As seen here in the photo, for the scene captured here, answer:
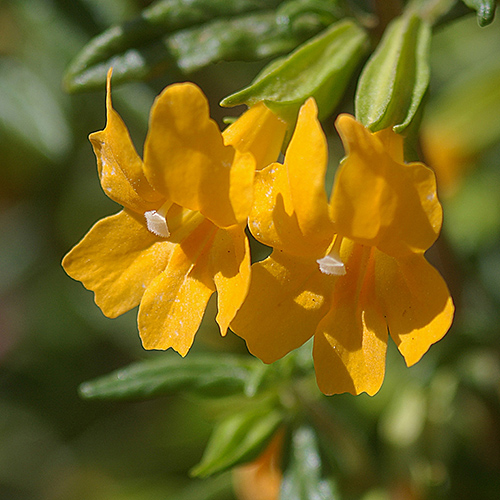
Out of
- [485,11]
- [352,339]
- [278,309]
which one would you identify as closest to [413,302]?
[352,339]

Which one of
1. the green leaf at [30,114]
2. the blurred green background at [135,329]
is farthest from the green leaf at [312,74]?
the green leaf at [30,114]

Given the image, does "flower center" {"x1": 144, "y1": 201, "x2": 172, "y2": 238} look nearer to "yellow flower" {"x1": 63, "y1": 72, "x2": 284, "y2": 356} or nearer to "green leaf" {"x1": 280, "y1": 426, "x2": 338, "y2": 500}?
"yellow flower" {"x1": 63, "y1": 72, "x2": 284, "y2": 356}

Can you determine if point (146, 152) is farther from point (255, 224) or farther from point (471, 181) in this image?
point (471, 181)

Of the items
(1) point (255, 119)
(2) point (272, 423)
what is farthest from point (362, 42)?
(2) point (272, 423)

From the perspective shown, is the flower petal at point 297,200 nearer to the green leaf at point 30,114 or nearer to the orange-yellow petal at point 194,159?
the orange-yellow petal at point 194,159

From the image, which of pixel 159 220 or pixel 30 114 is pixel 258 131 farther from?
pixel 30 114

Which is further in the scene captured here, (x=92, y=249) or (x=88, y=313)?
(x=88, y=313)

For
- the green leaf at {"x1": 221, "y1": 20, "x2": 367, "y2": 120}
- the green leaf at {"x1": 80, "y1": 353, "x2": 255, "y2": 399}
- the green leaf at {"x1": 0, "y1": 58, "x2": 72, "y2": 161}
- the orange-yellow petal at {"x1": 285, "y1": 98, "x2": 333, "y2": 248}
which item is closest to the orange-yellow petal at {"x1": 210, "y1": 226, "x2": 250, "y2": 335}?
the orange-yellow petal at {"x1": 285, "y1": 98, "x2": 333, "y2": 248}
